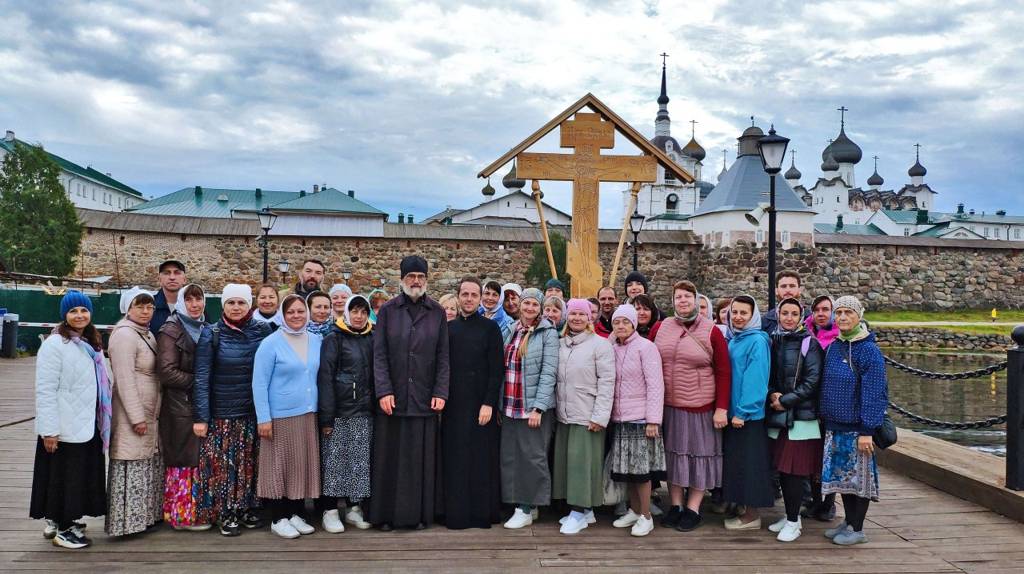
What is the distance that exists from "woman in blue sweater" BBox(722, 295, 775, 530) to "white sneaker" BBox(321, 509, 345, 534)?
2238mm

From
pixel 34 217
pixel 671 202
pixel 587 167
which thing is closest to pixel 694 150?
pixel 671 202

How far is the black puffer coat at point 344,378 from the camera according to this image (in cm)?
400

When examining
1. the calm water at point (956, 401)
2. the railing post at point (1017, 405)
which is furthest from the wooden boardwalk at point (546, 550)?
the calm water at point (956, 401)

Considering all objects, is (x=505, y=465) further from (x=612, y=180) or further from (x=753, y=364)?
(x=612, y=180)

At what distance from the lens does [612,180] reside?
6.77 meters

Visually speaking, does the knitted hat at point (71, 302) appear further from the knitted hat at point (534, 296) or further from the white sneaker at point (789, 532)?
the white sneaker at point (789, 532)

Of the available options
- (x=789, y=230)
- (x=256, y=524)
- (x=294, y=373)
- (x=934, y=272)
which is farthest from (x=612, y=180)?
(x=934, y=272)

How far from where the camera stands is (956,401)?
37.3 ft

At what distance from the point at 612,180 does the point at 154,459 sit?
4583 millimetres

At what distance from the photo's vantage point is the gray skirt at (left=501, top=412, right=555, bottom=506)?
413 centimetres

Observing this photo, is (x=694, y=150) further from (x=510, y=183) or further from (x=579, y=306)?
(x=579, y=306)

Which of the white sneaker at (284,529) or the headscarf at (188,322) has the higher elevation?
the headscarf at (188,322)

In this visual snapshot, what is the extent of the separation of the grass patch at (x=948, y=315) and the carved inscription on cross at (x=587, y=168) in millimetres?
21070

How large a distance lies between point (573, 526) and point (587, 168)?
3.66 m
